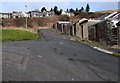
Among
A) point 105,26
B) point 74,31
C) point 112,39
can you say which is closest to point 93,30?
point 105,26

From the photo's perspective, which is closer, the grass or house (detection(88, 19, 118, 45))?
house (detection(88, 19, 118, 45))

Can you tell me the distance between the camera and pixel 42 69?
663cm

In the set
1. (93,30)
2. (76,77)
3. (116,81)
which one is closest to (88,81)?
(76,77)

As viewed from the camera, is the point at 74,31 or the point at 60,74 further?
the point at 74,31

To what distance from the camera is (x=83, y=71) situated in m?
6.40

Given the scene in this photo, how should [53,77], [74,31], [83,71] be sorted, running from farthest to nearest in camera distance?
1. [74,31]
2. [83,71]
3. [53,77]

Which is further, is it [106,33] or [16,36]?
[16,36]

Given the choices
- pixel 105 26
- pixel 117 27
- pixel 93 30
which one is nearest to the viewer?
pixel 117 27

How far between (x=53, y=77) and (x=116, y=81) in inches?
85.4

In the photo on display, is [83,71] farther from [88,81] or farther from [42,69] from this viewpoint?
[42,69]

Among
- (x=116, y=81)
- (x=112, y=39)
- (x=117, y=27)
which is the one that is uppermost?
(x=117, y=27)

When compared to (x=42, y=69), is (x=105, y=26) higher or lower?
higher

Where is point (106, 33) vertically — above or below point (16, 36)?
above

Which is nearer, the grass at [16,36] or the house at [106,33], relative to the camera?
the house at [106,33]
